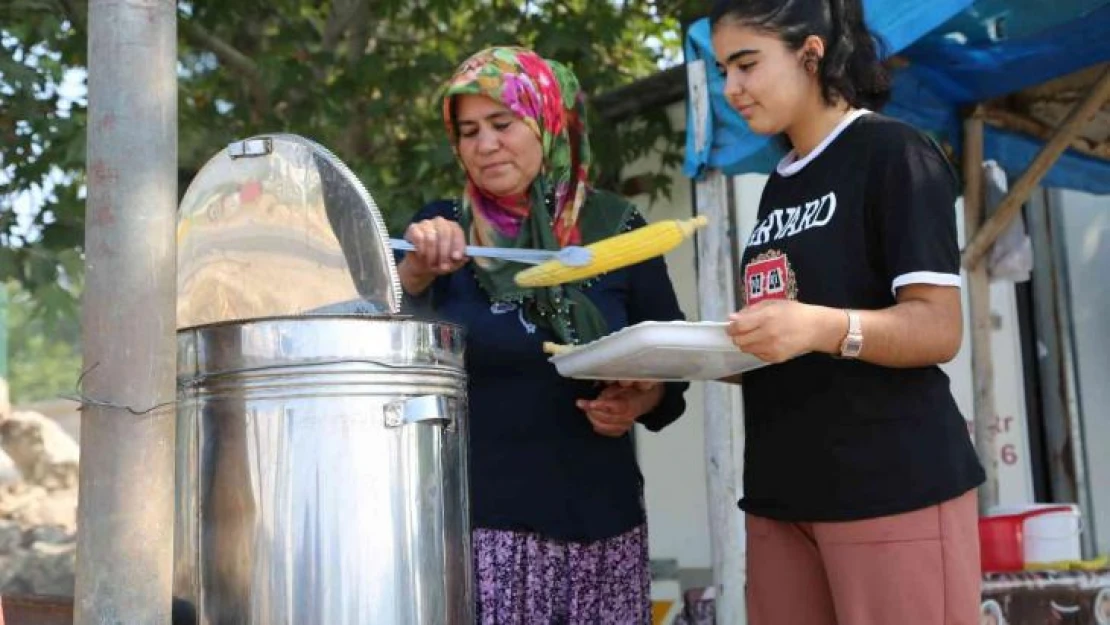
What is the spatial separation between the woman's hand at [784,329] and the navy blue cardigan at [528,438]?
0.72 meters

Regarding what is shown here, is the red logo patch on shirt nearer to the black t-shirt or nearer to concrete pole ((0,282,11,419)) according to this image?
the black t-shirt

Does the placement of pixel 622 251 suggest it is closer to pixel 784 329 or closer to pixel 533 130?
pixel 533 130

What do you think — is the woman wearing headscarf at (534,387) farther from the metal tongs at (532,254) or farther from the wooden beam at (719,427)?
the wooden beam at (719,427)

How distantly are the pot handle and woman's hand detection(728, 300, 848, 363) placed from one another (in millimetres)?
426

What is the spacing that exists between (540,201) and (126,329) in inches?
39.7

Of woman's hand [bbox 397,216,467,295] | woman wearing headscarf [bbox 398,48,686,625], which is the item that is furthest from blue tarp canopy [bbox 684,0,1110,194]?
woman's hand [bbox 397,216,467,295]

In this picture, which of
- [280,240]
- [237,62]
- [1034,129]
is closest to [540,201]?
[280,240]

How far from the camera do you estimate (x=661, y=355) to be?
185 cm

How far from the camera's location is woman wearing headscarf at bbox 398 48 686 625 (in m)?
2.37

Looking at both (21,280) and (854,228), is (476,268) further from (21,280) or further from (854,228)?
(21,280)

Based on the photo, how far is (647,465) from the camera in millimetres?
6422

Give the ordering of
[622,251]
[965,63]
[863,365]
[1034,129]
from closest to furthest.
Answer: [863,365] → [622,251] → [965,63] → [1034,129]

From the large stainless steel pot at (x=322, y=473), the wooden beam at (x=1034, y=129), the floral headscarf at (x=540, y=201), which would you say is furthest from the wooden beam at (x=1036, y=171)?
the large stainless steel pot at (x=322, y=473)

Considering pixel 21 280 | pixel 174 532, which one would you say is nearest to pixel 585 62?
pixel 21 280
